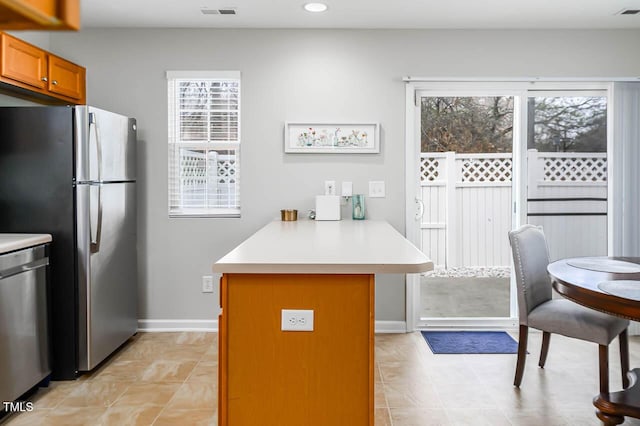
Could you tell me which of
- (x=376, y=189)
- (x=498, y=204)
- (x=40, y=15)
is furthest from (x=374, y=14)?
(x=40, y=15)

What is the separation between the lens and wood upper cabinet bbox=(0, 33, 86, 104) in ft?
9.89

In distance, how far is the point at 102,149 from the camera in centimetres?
321

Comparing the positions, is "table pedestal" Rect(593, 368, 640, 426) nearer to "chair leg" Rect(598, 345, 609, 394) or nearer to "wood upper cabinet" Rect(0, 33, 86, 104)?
"chair leg" Rect(598, 345, 609, 394)

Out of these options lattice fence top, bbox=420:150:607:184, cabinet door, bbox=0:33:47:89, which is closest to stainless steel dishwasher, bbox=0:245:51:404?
cabinet door, bbox=0:33:47:89

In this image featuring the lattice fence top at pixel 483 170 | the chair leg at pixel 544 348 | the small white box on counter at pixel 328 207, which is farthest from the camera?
the lattice fence top at pixel 483 170

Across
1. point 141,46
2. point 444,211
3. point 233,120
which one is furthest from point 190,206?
point 444,211

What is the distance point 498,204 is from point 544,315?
1.58 meters

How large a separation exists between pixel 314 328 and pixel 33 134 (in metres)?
2.20

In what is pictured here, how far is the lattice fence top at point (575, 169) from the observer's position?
161 inches

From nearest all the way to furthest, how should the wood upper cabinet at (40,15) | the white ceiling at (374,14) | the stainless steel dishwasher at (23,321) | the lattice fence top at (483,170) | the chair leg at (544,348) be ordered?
the wood upper cabinet at (40,15), the stainless steel dishwasher at (23,321), the chair leg at (544,348), the white ceiling at (374,14), the lattice fence top at (483,170)

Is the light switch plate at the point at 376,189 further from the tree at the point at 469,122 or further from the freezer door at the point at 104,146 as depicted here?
the freezer door at the point at 104,146

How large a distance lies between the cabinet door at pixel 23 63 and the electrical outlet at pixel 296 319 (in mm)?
2360

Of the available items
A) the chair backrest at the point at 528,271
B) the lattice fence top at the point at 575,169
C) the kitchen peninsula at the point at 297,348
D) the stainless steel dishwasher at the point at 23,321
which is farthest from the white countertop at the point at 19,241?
the lattice fence top at the point at 575,169

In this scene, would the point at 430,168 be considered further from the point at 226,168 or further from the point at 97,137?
the point at 97,137
